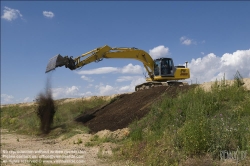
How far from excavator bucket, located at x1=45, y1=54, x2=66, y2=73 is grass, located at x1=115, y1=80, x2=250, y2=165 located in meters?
7.50

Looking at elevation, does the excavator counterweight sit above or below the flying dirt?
above

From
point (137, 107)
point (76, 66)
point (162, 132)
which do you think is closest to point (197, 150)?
point (162, 132)

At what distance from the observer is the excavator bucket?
1762cm

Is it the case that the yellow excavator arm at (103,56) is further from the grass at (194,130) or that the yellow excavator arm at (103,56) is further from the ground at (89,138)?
the grass at (194,130)

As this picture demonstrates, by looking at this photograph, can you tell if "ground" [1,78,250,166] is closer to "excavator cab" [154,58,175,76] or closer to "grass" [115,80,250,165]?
"grass" [115,80,250,165]

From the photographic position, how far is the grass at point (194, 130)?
7.36 m

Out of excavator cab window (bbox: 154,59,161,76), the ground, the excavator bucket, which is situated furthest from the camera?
excavator cab window (bbox: 154,59,161,76)

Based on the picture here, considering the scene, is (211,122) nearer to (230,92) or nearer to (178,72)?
(230,92)

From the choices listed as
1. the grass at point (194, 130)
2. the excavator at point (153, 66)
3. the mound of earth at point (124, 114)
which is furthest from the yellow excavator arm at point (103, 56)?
the grass at point (194, 130)

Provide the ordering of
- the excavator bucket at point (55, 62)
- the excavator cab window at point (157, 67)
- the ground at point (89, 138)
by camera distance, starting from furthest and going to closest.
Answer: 1. the excavator cab window at point (157, 67)
2. the excavator bucket at point (55, 62)
3. the ground at point (89, 138)

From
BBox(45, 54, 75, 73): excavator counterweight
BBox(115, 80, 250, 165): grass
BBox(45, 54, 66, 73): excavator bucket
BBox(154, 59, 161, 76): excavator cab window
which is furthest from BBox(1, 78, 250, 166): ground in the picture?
BBox(154, 59, 161, 76): excavator cab window

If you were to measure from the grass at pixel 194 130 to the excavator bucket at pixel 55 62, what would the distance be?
7503 mm

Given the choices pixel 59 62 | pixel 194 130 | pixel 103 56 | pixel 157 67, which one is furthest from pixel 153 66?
pixel 194 130

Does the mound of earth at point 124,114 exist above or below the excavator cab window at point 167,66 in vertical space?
below
